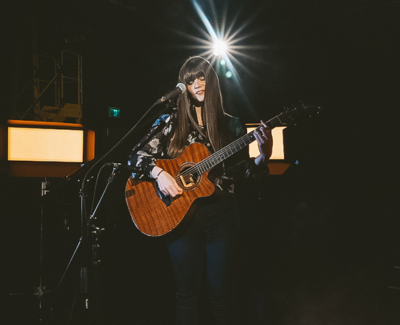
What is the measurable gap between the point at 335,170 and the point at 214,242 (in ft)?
5.55

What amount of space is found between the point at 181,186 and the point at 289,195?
65.0 inches

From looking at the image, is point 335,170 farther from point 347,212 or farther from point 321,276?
point 321,276

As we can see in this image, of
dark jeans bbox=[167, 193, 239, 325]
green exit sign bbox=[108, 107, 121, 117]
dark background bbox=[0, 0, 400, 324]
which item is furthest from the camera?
green exit sign bbox=[108, 107, 121, 117]

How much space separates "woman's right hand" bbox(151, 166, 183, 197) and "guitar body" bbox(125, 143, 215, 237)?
4 centimetres

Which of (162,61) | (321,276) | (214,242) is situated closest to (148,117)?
(214,242)

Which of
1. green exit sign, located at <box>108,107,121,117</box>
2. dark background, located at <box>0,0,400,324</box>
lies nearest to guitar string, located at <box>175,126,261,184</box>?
dark background, located at <box>0,0,400,324</box>

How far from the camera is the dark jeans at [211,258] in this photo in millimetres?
1786

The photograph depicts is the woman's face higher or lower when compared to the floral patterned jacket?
higher

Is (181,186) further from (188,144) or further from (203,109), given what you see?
(203,109)

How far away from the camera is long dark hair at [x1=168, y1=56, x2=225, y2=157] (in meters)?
1.98

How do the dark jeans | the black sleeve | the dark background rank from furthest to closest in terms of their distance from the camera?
1. the dark background
2. the black sleeve
3. the dark jeans

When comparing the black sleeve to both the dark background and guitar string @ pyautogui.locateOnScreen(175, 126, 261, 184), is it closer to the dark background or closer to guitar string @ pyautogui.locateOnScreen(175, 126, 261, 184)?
guitar string @ pyautogui.locateOnScreen(175, 126, 261, 184)

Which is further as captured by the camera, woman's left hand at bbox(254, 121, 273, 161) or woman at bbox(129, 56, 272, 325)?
woman's left hand at bbox(254, 121, 273, 161)

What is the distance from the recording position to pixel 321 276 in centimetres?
273
